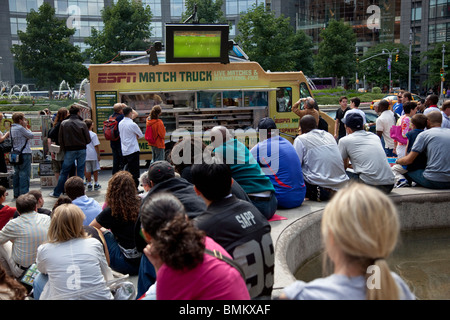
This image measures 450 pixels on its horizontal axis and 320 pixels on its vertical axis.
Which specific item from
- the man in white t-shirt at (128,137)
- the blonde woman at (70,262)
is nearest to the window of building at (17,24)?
the man in white t-shirt at (128,137)

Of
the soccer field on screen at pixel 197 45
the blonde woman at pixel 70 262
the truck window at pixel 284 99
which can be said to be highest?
the soccer field on screen at pixel 197 45

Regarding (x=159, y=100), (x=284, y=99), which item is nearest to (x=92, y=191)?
(x=159, y=100)

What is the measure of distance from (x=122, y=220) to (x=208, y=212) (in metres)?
1.99

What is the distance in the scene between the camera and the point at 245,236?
314cm

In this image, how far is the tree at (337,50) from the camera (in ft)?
182

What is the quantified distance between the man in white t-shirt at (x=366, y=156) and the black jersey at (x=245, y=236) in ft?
13.5

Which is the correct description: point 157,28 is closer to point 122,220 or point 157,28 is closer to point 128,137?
point 128,137

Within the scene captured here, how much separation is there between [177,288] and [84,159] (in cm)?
785

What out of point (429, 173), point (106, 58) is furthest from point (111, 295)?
point (106, 58)

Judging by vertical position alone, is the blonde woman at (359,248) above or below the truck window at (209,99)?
below

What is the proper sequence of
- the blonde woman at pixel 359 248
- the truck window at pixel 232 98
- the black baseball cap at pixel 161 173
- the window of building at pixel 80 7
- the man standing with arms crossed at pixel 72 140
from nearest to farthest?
the blonde woman at pixel 359 248 < the black baseball cap at pixel 161 173 < the man standing with arms crossed at pixel 72 140 < the truck window at pixel 232 98 < the window of building at pixel 80 7

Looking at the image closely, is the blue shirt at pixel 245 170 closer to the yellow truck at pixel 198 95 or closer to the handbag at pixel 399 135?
the handbag at pixel 399 135
